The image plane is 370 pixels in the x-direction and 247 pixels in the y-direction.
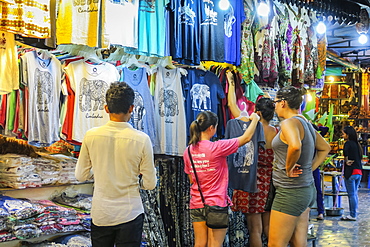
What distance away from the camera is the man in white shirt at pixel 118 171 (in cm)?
324

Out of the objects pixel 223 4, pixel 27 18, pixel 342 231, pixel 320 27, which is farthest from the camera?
pixel 342 231

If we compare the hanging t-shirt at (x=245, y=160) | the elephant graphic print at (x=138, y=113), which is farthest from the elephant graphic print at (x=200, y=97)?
the elephant graphic print at (x=138, y=113)

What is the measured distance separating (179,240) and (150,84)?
186 cm

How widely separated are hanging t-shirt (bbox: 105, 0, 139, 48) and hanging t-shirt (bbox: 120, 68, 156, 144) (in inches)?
14.2

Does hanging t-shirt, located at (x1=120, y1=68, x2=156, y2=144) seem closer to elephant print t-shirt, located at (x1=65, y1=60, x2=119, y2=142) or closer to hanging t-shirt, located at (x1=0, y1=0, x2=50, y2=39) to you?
elephant print t-shirt, located at (x1=65, y1=60, x2=119, y2=142)

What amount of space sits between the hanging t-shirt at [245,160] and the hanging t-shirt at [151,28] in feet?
3.89

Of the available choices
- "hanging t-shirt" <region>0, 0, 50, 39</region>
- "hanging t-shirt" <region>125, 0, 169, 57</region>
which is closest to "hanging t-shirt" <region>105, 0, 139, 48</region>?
"hanging t-shirt" <region>125, 0, 169, 57</region>

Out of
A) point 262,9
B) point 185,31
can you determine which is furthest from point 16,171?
point 262,9

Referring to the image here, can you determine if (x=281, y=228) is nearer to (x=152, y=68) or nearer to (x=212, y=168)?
(x=212, y=168)

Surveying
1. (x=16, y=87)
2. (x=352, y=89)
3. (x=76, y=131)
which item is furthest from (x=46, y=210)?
(x=352, y=89)

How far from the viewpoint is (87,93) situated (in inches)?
187

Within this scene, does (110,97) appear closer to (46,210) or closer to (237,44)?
(46,210)

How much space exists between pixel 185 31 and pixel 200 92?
736 mm

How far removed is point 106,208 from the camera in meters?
3.23
